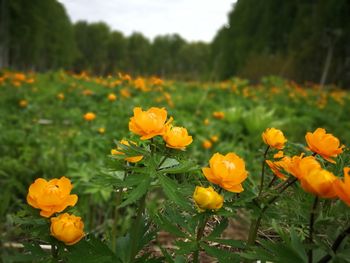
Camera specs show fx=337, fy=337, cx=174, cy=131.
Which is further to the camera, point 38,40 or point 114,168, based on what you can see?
point 38,40

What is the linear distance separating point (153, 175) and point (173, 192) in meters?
0.05

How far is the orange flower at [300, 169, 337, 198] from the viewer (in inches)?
22.0

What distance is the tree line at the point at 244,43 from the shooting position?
39.2 feet

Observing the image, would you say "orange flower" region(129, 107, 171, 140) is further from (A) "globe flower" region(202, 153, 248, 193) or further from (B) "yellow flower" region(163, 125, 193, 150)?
(A) "globe flower" region(202, 153, 248, 193)

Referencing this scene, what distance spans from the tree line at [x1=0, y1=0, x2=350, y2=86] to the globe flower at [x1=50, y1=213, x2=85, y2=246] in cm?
249

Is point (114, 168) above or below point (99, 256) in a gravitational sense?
above

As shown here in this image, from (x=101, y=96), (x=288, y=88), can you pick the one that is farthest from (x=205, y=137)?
(x=288, y=88)

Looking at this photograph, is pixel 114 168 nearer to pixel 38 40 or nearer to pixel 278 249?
pixel 278 249

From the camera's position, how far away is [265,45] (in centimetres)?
2056

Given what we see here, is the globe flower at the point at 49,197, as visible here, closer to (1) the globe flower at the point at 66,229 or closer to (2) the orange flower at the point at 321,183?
(1) the globe flower at the point at 66,229

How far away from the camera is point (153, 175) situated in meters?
0.69

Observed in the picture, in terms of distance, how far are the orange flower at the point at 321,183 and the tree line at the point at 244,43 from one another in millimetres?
2643

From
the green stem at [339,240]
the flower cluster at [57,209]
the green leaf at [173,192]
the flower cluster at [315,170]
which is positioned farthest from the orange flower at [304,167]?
the flower cluster at [57,209]

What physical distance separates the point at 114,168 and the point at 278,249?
15.1 inches
